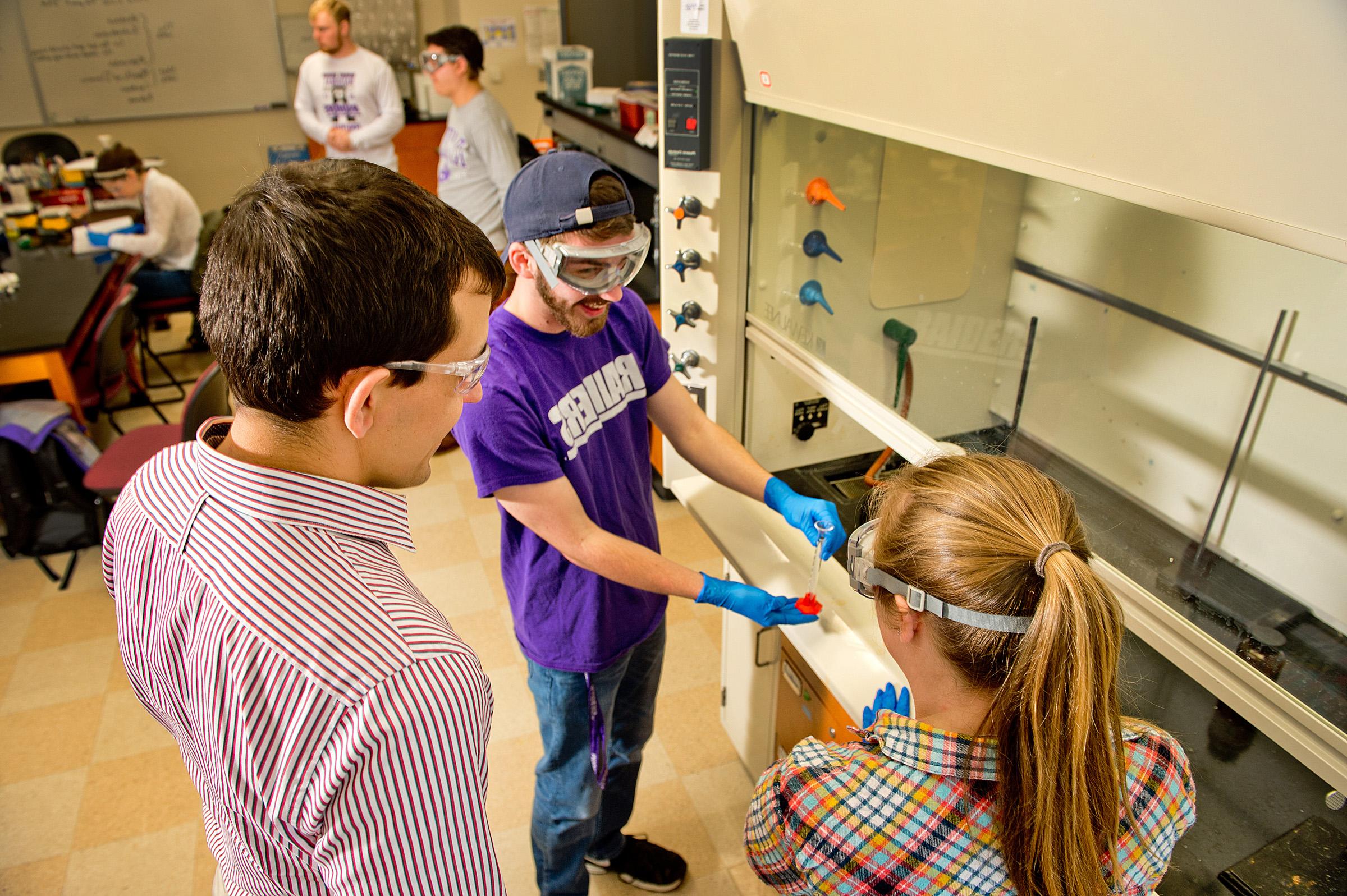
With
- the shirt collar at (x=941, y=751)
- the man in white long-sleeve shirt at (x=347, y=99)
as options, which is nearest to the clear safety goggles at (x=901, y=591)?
the shirt collar at (x=941, y=751)

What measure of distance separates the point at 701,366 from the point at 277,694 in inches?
52.0

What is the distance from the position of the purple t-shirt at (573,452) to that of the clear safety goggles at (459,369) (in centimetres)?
45

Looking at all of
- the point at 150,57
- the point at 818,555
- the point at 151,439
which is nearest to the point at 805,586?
the point at 818,555

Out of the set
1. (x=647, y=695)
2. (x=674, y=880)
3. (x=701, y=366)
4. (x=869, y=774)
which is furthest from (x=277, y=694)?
(x=674, y=880)

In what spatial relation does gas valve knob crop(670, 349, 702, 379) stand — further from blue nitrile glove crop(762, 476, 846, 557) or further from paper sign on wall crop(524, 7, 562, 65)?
paper sign on wall crop(524, 7, 562, 65)

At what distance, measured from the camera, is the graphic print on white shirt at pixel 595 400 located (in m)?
1.41

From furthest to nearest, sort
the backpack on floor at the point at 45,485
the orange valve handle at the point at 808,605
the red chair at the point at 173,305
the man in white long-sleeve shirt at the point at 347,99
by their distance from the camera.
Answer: the man in white long-sleeve shirt at the point at 347,99 → the red chair at the point at 173,305 → the backpack on floor at the point at 45,485 → the orange valve handle at the point at 808,605

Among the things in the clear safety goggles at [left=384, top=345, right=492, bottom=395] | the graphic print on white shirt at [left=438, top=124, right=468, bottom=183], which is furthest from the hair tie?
the graphic print on white shirt at [left=438, top=124, right=468, bottom=183]

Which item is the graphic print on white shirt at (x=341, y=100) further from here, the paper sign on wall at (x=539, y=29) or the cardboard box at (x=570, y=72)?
the paper sign on wall at (x=539, y=29)

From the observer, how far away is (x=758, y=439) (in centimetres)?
200

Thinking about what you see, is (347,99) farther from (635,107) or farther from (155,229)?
(635,107)

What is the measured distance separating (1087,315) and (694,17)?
0.90 metres

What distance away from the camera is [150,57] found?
5246 millimetres

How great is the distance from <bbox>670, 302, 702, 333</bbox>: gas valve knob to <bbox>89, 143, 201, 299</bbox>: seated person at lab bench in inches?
127
